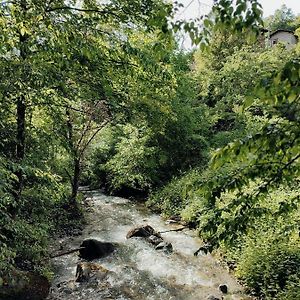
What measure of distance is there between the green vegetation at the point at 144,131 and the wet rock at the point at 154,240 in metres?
1.58

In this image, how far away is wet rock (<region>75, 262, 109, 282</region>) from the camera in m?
8.09

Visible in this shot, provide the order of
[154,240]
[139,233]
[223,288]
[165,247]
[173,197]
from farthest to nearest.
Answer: [173,197] < [139,233] < [154,240] < [165,247] < [223,288]

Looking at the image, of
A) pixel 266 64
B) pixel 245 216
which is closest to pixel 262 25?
pixel 245 216

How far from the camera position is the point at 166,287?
7.95m

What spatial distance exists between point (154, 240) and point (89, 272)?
3.20 m

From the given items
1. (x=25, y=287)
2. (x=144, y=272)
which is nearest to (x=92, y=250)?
(x=144, y=272)

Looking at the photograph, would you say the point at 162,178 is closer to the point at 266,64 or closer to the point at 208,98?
the point at 208,98

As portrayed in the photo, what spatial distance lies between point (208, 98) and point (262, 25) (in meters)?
21.8

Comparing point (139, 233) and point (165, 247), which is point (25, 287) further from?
point (139, 233)

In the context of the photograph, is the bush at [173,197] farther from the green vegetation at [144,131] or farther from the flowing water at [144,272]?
the flowing water at [144,272]

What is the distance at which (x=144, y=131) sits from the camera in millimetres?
18500

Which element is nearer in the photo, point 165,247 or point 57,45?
point 57,45

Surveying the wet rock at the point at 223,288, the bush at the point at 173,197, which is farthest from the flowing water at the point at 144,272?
the bush at the point at 173,197

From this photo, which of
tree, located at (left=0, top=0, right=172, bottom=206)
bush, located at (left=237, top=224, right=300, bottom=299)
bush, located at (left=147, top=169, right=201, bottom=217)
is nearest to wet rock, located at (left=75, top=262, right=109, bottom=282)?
bush, located at (left=237, top=224, right=300, bottom=299)
